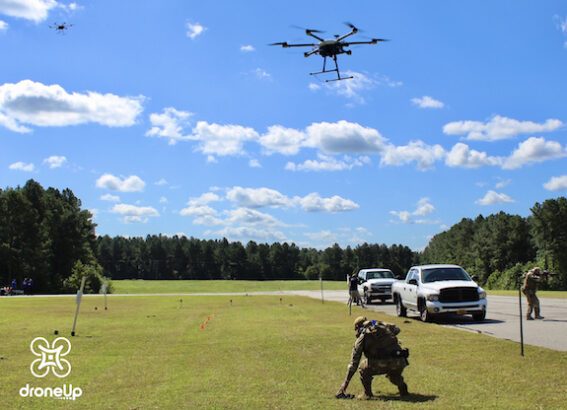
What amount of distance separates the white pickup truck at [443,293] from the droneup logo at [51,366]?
1183 centimetres

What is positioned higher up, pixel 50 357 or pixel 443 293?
pixel 443 293

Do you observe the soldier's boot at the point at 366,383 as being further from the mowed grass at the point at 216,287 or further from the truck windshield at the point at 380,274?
the mowed grass at the point at 216,287

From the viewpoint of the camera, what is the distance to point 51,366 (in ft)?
41.3

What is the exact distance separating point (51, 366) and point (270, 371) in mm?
4613

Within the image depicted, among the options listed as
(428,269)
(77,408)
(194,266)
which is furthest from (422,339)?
(194,266)

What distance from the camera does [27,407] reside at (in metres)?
8.82

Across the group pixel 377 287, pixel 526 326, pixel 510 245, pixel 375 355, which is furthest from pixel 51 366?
pixel 510 245

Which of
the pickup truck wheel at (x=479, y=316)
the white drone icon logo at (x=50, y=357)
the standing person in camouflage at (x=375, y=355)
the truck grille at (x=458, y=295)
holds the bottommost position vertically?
the white drone icon logo at (x=50, y=357)

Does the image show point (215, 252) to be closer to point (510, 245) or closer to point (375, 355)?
point (510, 245)

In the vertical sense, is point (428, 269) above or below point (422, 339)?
above

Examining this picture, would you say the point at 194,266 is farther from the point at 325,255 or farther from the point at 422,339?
the point at 422,339

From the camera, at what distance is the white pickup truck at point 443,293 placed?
2097cm

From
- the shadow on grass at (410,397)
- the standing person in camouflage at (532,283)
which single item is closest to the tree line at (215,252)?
the standing person in camouflage at (532,283)

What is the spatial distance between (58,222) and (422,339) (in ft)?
292
